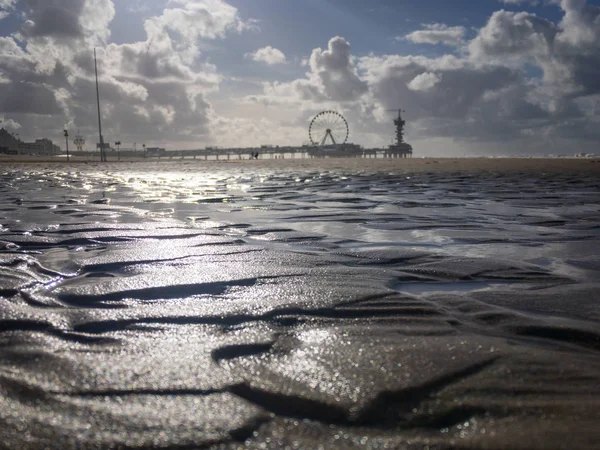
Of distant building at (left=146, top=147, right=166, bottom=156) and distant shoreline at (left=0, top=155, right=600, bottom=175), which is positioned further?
distant building at (left=146, top=147, right=166, bottom=156)

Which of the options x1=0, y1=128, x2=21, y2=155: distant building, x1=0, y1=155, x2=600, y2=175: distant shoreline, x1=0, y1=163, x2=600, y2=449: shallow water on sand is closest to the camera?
x1=0, y1=163, x2=600, y2=449: shallow water on sand

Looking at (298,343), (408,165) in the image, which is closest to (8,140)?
(408,165)

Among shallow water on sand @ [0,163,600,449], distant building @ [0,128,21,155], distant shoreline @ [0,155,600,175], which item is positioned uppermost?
distant building @ [0,128,21,155]

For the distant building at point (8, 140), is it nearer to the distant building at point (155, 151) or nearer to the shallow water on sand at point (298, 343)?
the distant building at point (155, 151)

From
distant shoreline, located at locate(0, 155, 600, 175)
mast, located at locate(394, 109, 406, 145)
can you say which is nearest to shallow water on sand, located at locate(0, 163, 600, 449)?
distant shoreline, located at locate(0, 155, 600, 175)

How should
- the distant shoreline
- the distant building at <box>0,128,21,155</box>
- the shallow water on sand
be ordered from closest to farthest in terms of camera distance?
the shallow water on sand → the distant shoreline → the distant building at <box>0,128,21,155</box>

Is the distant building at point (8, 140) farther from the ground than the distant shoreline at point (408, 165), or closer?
farther from the ground

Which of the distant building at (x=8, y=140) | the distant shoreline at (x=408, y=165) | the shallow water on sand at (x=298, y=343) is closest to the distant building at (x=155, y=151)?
the distant building at (x=8, y=140)

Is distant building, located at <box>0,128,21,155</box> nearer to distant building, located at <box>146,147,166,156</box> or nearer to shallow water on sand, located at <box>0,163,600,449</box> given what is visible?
distant building, located at <box>146,147,166,156</box>

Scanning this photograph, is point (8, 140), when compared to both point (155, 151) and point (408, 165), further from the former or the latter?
point (408, 165)

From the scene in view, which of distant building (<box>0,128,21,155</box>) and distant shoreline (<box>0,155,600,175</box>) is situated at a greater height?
distant building (<box>0,128,21,155</box>)
